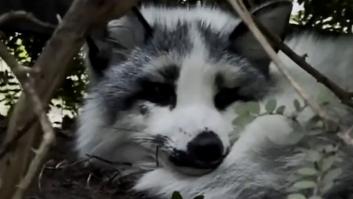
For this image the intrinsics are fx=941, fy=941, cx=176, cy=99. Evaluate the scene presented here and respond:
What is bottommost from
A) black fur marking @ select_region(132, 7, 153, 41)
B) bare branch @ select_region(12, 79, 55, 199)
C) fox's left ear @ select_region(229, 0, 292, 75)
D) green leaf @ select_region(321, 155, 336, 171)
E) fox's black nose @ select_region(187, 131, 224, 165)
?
green leaf @ select_region(321, 155, 336, 171)

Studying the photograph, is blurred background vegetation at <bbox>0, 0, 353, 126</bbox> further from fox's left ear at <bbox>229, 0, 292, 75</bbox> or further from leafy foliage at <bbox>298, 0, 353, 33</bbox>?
fox's left ear at <bbox>229, 0, 292, 75</bbox>

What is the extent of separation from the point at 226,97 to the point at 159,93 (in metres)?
0.17

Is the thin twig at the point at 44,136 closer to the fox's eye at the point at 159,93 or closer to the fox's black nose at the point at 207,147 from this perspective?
the fox's black nose at the point at 207,147

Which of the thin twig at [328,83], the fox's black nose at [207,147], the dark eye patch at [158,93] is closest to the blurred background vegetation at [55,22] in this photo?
the dark eye patch at [158,93]

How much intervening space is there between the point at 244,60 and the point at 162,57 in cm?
22

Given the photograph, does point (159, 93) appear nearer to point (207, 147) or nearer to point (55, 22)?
point (207, 147)

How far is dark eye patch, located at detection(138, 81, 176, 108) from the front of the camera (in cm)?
239

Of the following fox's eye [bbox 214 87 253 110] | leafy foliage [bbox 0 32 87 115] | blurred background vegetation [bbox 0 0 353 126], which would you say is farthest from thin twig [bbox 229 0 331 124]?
leafy foliage [bbox 0 32 87 115]

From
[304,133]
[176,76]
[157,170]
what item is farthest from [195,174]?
[304,133]

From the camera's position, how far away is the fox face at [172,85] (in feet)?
7.39

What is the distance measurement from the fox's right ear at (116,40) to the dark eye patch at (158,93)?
0.46 feet

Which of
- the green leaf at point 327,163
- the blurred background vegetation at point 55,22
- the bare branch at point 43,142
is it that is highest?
the blurred background vegetation at point 55,22

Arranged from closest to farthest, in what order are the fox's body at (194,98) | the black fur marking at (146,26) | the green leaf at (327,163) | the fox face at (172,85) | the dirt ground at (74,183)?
1. the green leaf at (327,163)
2. the fox's body at (194,98)
3. the fox face at (172,85)
4. the dirt ground at (74,183)
5. the black fur marking at (146,26)

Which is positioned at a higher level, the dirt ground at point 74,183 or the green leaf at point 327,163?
the dirt ground at point 74,183
